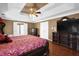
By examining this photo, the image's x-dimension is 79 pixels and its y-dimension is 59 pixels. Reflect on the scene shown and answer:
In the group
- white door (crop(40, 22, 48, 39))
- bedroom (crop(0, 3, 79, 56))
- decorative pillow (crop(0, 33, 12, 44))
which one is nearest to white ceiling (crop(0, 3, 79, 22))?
bedroom (crop(0, 3, 79, 56))

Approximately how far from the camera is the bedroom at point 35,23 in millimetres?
1979

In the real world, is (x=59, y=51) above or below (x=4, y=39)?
below

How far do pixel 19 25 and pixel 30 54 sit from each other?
1.72 feet

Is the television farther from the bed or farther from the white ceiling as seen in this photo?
the bed

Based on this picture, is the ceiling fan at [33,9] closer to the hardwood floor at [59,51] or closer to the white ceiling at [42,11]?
the white ceiling at [42,11]

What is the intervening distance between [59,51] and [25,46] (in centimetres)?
58

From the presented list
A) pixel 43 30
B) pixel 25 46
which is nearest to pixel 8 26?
pixel 25 46

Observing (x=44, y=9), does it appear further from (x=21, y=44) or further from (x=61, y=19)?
(x=21, y=44)

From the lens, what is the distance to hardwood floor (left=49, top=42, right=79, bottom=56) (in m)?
1.98

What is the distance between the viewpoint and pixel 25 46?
1930 mm

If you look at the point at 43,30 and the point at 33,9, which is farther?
the point at 43,30

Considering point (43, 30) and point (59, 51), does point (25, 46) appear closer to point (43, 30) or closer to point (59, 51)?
point (43, 30)

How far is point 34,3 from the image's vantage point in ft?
6.59

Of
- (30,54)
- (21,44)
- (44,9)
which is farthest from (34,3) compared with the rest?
(30,54)
